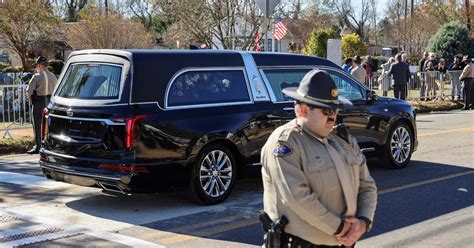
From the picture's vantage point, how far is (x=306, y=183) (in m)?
2.97

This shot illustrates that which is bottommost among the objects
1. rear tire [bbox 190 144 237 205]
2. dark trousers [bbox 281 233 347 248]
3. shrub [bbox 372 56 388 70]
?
rear tire [bbox 190 144 237 205]

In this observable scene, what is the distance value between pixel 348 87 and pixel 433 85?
48.5 feet

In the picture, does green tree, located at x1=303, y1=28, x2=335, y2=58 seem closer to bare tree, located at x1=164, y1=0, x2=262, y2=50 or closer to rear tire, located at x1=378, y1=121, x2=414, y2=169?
bare tree, located at x1=164, y1=0, x2=262, y2=50

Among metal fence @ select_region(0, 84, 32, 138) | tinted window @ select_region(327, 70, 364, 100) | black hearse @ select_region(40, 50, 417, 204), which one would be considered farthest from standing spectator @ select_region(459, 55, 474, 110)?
black hearse @ select_region(40, 50, 417, 204)

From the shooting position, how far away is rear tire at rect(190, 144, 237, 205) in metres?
7.11

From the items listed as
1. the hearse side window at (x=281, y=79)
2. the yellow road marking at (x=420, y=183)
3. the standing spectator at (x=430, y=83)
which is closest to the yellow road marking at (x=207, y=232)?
the hearse side window at (x=281, y=79)

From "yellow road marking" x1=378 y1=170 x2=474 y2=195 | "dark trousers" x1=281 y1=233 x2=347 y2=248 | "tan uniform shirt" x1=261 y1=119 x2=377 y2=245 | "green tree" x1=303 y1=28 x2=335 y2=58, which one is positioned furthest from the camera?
"green tree" x1=303 y1=28 x2=335 y2=58

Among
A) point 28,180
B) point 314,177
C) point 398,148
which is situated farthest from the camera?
point 398,148

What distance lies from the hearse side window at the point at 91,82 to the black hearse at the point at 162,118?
0.01m

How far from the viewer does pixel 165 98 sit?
22.8 ft

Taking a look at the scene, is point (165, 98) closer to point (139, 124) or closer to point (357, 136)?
point (139, 124)

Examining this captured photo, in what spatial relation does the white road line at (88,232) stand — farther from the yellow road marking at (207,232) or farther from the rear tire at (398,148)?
the rear tire at (398,148)

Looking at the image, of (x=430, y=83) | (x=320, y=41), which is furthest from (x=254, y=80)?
(x=320, y=41)

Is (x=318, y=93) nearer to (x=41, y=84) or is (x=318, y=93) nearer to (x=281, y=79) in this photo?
(x=281, y=79)
